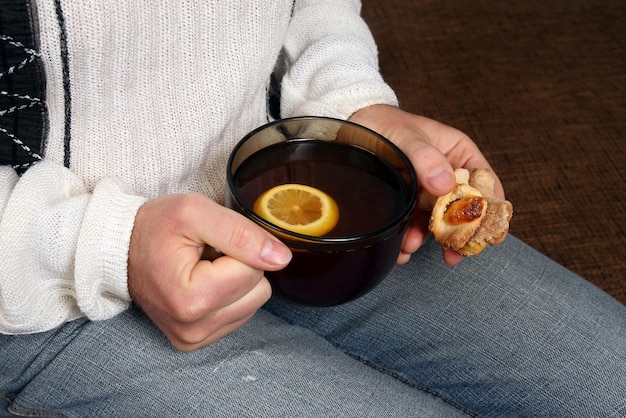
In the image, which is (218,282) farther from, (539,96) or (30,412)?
(539,96)

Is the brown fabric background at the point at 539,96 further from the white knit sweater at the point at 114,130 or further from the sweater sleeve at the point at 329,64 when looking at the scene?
the white knit sweater at the point at 114,130

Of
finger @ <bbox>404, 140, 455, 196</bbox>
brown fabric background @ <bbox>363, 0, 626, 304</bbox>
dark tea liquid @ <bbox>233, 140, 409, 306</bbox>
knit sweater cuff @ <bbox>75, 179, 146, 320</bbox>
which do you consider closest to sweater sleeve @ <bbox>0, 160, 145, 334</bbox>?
knit sweater cuff @ <bbox>75, 179, 146, 320</bbox>

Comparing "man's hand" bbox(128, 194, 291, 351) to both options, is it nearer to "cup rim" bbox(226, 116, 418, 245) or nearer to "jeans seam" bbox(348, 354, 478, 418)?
"cup rim" bbox(226, 116, 418, 245)

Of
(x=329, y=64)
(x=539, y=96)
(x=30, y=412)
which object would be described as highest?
(x=329, y=64)

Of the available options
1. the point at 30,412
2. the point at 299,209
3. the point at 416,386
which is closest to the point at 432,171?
the point at 299,209

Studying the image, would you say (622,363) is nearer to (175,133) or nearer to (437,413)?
(437,413)

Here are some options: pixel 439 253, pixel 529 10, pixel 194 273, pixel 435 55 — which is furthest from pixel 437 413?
pixel 529 10

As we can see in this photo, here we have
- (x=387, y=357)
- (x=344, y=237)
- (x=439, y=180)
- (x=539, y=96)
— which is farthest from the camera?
(x=539, y=96)

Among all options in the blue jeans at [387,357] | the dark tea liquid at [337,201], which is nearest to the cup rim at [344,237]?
the dark tea liquid at [337,201]
